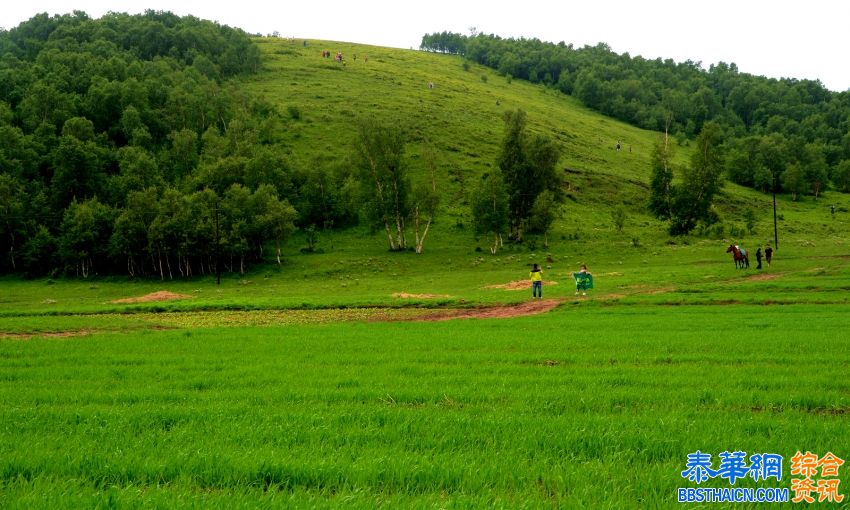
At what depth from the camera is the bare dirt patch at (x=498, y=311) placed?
104 feet

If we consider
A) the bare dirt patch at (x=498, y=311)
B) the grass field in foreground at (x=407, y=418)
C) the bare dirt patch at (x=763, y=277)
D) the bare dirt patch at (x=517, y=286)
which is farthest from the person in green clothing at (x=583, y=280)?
the grass field in foreground at (x=407, y=418)

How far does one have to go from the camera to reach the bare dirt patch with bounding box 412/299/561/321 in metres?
31.6

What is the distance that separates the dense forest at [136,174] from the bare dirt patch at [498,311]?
47.9 meters

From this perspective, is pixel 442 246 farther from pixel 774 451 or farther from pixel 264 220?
pixel 774 451

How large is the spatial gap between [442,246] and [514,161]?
21.0 m

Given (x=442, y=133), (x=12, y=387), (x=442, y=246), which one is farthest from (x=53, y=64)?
(x=12, y=387)

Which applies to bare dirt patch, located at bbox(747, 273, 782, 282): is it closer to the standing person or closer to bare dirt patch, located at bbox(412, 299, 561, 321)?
the standing person

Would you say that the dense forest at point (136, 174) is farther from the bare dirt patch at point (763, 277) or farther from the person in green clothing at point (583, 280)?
the bare dirt patch at point (763, 277)

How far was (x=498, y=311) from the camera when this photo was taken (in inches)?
1335

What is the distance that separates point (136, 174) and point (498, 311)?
87.8 metres

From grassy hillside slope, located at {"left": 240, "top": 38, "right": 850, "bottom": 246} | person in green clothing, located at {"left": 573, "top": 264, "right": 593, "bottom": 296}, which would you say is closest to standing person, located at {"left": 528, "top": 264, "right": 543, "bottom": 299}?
person in green clothing, located at {"left": 573, "top": 264, "right": 593, "bottom": 296}

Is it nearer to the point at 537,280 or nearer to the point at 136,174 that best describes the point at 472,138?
the point at 136,174

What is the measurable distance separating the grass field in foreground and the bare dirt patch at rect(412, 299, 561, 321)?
1272cm

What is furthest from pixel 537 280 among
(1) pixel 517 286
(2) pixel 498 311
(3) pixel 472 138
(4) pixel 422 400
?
(3) pixel 472 138
